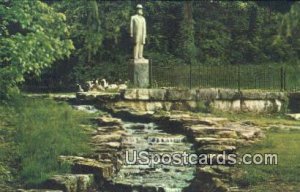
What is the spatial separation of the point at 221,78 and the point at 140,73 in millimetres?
3087

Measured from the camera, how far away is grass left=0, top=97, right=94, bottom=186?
12.0 metres

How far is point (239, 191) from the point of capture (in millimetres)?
10461

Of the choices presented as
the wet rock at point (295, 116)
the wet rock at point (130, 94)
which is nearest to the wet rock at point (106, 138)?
the wet rock at point (130, 94)

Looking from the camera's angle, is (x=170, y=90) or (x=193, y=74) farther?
(x=193, y=74)

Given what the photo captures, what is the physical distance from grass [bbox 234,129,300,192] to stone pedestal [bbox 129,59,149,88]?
547cm

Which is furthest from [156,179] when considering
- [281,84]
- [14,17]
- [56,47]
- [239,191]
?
[281,84]

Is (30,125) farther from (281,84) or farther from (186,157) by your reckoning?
(281,84)

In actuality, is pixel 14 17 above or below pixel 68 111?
above

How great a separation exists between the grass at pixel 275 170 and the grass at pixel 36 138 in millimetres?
3519

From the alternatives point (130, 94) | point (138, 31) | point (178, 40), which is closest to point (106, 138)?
point (130, 94)

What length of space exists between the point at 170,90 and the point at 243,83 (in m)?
4.22

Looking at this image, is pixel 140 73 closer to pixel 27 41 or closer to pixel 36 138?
pixel 36 138

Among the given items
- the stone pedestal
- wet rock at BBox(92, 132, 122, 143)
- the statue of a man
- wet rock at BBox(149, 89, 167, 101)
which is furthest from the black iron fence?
wet rock at BBox(92, 132, 122, 143)

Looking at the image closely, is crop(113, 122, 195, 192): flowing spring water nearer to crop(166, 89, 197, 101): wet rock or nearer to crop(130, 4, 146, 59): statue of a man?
crop(166, 89, 197, 101): wet rock
